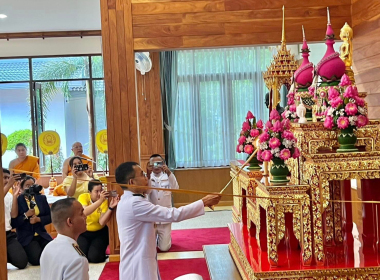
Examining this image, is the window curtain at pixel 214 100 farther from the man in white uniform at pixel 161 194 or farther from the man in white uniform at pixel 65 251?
the man in white uniform at pixel 65 251

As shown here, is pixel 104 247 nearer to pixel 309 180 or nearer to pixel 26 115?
pixel 309 180

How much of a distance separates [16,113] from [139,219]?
7.47 metres

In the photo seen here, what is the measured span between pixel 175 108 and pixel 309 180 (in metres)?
6.05

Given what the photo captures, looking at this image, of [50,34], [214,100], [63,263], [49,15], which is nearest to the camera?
[63,263]

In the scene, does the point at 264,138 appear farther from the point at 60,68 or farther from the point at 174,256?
the point at 60,68

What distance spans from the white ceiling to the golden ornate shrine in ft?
16.1

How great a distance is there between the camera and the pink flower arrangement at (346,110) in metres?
3.28

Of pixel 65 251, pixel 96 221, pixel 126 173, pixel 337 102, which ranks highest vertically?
pixel 337 102

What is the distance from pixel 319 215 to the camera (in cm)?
325

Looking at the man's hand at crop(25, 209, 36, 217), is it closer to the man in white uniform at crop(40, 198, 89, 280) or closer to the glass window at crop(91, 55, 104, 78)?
the man in white uniform at crop(40, 198, 89, 280)

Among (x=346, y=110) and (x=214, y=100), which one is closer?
(x=346, y=110)

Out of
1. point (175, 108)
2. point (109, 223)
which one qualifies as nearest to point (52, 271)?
point (109, 223)

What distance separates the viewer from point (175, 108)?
9.20m

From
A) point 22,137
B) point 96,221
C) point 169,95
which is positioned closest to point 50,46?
point 22,137
